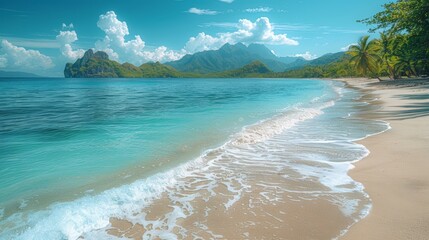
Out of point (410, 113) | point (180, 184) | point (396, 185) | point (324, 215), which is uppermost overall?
point (410, 113)

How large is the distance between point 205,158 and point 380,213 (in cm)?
558

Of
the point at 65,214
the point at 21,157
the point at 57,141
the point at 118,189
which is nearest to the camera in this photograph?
the point at 65,214

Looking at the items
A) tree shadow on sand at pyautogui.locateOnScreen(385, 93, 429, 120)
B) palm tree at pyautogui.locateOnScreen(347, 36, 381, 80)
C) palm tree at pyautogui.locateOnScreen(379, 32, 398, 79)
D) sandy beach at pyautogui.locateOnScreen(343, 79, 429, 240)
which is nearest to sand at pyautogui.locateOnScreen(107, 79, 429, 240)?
sandy beach at pyautogui.locateOnScreen(343, 79, 429, 240)

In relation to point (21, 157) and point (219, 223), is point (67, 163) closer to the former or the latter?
point (21, 157)

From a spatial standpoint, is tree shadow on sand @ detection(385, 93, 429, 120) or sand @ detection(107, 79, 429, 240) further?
tree shadow on sand @ detection(385, 93, 429, 120)

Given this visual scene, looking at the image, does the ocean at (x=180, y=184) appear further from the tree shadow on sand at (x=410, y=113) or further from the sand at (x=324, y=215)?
the tree shadow on sand at (x=410, y=113)

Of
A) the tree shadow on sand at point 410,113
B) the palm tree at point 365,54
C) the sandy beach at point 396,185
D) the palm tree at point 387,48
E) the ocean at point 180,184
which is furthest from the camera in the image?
the palm tree at point 365,54

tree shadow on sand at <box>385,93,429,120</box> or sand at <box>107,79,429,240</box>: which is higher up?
tree shadow on sand at <box>385,93,429,120</box>

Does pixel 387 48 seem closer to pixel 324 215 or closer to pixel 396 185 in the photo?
pixel 396 185

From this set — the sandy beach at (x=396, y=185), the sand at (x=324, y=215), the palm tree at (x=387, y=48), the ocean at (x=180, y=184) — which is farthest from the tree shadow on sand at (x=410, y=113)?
the palm tree at (x=387, y=48)

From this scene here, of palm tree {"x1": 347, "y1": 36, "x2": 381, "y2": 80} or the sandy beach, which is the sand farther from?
palm tree {"x1": 347, "y1": 36, "x2": 381, "y2": 80}

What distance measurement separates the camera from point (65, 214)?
5.40 metres

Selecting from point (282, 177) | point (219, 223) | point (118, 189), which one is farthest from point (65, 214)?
point (282, 177)

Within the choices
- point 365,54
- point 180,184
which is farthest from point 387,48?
point 180,184
